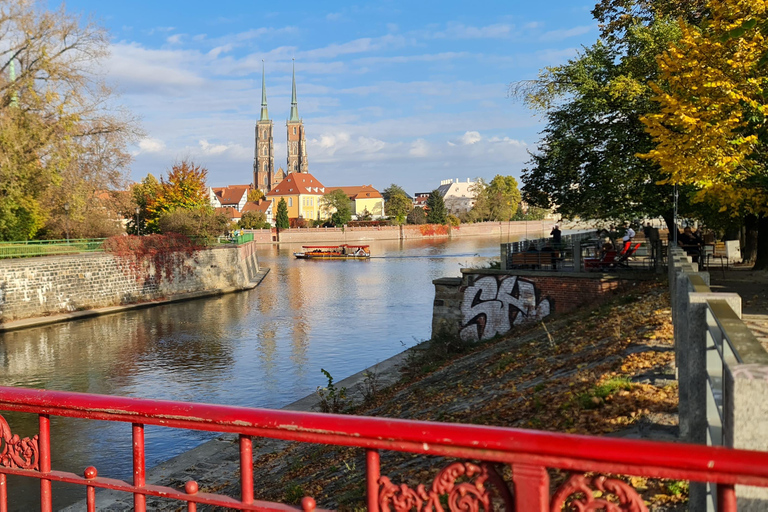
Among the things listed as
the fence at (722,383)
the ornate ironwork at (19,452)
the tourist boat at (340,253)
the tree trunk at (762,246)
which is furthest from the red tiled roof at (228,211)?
the ornate ironwork at (19,452)

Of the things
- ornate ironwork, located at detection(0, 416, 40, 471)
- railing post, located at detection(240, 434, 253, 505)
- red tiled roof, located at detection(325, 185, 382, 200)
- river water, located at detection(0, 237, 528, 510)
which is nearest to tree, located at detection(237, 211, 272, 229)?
red tiled roof, located at detection(325, 185, 382, 200)

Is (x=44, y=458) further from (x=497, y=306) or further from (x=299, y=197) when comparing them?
(x=299, y=197)

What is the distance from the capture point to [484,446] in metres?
2.10

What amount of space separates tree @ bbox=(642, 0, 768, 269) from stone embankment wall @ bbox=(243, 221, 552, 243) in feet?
299

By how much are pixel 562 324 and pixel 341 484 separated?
1004cm

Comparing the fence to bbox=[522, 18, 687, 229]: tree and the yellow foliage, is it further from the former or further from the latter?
bbox=[522, 18, 687, 229]: tree

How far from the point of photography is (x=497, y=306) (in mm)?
21062

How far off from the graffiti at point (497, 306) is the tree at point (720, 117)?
5.99m

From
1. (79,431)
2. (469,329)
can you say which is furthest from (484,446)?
(469,329)

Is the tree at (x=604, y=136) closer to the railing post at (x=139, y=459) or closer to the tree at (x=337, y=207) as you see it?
the railing post at (x=139, y=459)

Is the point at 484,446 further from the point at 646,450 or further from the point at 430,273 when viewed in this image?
the point at 430,273

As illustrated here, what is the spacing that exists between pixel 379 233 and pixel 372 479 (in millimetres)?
110364

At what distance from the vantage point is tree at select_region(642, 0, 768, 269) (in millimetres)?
14078

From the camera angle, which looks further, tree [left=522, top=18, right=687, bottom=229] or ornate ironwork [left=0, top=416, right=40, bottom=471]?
tree [left=522, top=18, right=687, bottom=229]
